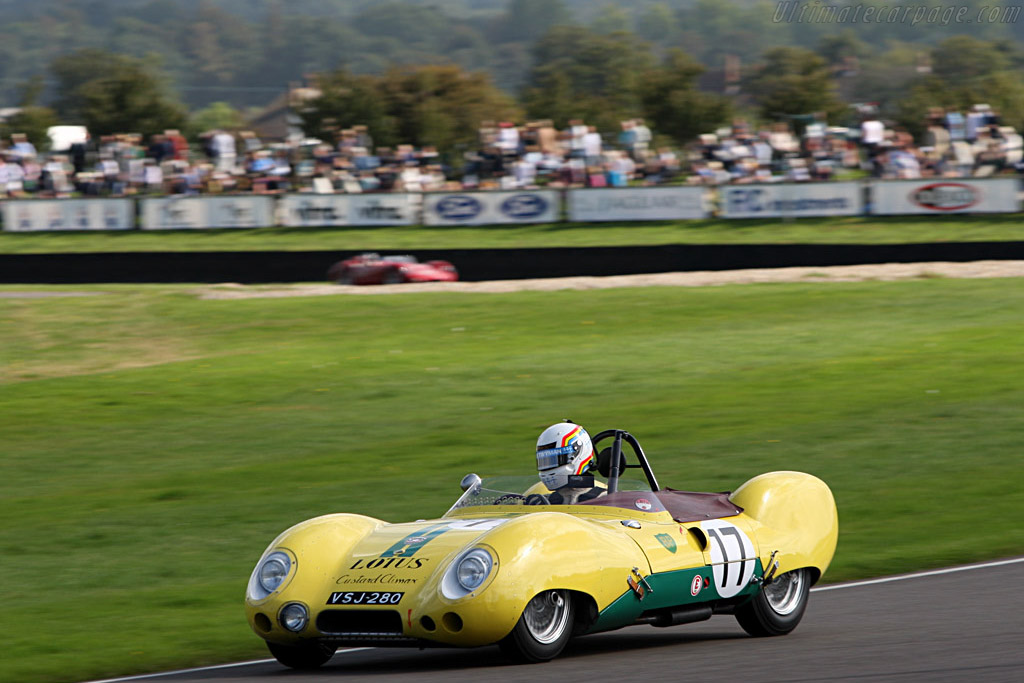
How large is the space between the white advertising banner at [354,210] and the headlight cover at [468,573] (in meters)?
29.7

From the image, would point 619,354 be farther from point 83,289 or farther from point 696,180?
point 696,180

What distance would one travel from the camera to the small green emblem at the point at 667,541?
7246 millimetres

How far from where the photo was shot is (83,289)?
30.0m

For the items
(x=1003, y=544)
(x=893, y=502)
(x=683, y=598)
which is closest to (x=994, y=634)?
(x=683, y=598)

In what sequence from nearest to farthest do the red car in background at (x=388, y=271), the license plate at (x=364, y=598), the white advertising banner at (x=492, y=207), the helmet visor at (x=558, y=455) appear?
1. the license plate at (x=364, y=598)
2. the helmet visor at (x=558, y=455)
3. the red car in background at (x=388, y=271)
4. the white advertising banner at (x=492, y=207)

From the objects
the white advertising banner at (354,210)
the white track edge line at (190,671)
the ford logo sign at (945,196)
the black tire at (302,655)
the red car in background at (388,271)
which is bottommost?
the red car in background at (388,271)

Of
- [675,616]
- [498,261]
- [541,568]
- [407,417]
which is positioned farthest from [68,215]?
[541,568]

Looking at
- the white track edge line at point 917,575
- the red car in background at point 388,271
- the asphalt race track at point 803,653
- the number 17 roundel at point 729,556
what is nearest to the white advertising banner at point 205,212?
the red car in background at point 388,271

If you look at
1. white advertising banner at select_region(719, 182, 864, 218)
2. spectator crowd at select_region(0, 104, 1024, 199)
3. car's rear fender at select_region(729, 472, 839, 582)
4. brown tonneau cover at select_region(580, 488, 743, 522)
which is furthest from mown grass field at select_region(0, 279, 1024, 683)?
spectator crowd at select_region(0, 104, 1024, 199)

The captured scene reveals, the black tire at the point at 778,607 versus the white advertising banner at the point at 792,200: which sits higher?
the black tire at the point at 778,607

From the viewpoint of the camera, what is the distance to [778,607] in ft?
25.4

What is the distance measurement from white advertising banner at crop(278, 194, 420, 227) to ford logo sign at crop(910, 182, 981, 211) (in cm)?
1171

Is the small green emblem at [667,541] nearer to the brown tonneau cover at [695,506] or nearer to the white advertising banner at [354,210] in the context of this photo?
the brown tonneau cover at [695,506]

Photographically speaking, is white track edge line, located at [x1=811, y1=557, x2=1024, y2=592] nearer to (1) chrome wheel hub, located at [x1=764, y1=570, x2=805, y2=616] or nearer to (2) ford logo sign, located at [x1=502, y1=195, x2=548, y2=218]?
(1) chrome wheel hub, located at [x1=764, y1=570, x2=805, y2=616]
